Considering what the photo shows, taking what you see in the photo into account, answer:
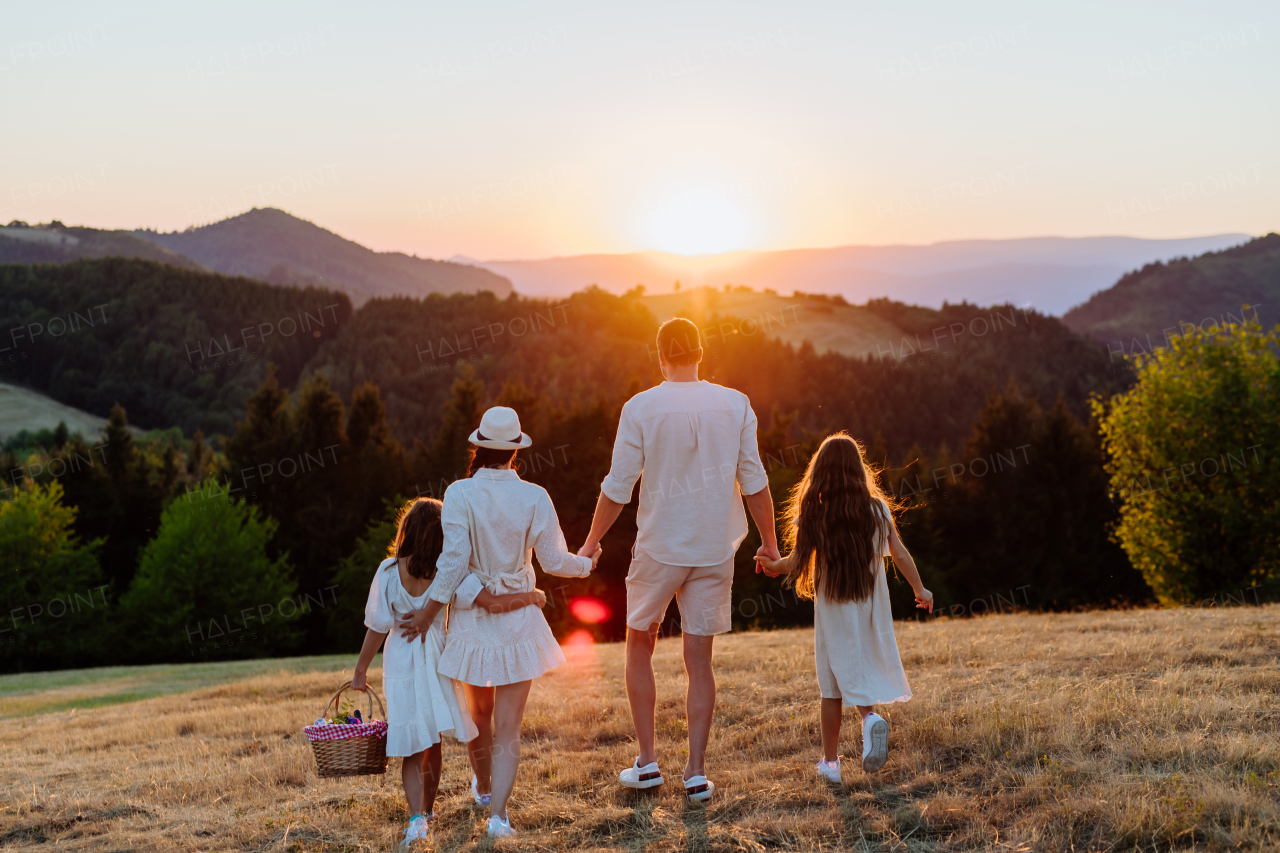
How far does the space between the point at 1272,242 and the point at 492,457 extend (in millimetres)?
221831

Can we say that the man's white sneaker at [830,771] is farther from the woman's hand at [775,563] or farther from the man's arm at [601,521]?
the man's arm at [601,521]

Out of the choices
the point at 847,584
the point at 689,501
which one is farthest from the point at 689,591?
the point at 847,584

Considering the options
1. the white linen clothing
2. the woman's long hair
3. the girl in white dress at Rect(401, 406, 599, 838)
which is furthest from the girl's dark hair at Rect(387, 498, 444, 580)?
the woman's long hair

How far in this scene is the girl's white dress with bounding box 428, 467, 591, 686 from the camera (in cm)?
495

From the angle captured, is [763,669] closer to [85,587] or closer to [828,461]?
[828,461]

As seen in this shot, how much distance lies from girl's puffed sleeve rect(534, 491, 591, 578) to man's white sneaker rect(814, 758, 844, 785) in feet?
6.30

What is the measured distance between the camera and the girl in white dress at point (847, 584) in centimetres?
546

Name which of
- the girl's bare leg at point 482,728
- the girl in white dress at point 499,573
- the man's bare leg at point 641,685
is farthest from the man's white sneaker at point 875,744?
the girl's bare leg at point 482,728

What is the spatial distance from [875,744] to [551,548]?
212 cm

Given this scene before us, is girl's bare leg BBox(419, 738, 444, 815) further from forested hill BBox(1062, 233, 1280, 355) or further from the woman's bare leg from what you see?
forested hill BBox(1062, 233, 1280, 355)

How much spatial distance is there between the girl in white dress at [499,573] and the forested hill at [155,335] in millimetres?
108861

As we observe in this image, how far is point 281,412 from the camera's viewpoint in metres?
44.2

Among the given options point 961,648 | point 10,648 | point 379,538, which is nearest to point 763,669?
point 961,648

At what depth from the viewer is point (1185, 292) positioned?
16800 cm
